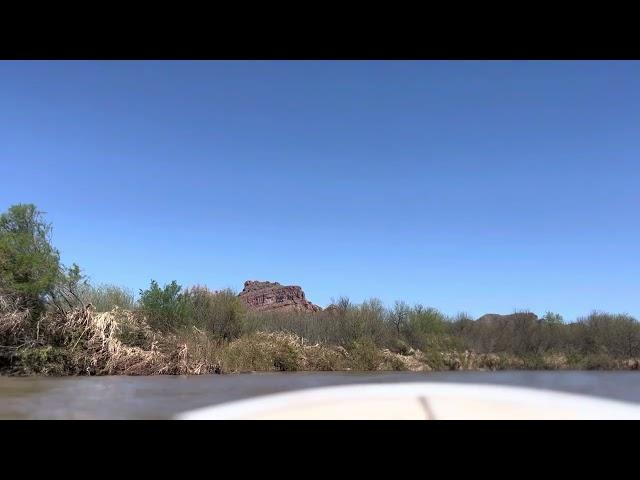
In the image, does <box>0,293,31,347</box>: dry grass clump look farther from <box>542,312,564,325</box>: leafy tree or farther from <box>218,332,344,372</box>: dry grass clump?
<box>542,312,564,325</box>: leafy tree

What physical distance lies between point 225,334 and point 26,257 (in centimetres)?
871

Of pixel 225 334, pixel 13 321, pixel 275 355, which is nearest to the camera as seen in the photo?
pixel 13 321

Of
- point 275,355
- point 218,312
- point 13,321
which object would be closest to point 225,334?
point 218,312

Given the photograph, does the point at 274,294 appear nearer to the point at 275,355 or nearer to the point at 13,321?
the point at 275,355

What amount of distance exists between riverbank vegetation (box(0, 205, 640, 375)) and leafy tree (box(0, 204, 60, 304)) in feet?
0.12

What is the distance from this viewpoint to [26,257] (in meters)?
17.0

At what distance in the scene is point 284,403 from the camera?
338 cm

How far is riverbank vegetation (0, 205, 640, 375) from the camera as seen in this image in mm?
16969

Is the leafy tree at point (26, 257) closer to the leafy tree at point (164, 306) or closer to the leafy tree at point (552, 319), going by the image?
the leafy tree at point (164, 306)

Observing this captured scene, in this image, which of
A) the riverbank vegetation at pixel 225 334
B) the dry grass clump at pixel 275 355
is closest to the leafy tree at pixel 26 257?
the riverbank vegetation at pixel 225 334

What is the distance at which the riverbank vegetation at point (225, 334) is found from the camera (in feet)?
55.7
